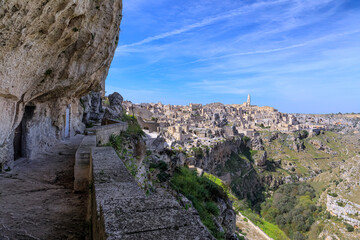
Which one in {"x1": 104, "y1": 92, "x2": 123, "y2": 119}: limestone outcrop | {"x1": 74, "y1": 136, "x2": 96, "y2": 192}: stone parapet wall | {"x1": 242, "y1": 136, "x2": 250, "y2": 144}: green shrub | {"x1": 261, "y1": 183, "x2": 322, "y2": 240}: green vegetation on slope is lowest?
{"x1": 261, "y1": 183, "x2": 322, "y2": 240}: green vegetation on slope

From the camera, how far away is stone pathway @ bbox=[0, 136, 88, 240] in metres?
2.71

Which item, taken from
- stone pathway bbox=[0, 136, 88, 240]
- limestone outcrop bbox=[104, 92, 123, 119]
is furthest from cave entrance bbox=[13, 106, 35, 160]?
limestone outcrop bbox=[104, 92, 123, 119]

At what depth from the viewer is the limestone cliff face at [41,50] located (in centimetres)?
319

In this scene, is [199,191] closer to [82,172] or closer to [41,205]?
[82,172]

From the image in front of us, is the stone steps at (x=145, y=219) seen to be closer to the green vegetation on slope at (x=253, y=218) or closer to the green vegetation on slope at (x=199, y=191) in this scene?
the green vegetation on slope at (x=199, y=191)

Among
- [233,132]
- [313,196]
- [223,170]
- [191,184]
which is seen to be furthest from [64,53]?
[233,132]

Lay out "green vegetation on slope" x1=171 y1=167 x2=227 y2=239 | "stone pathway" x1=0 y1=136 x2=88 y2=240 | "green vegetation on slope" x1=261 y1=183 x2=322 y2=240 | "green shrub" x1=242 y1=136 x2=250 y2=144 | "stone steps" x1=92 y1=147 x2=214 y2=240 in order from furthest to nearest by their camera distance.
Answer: "green shrub" x1=242 y1=136 x2=250 y2=144
"green vegetation on slope" x1=261 y1=183 x2=322 y2=240
"green vegetation on slope" x1=171 y1=167 x2=227 y2=239
"stone pathway" x1=0 y1=136 x2=88 y2=240
"stone steps" x1=92 y1=147 x2=214 y2=240

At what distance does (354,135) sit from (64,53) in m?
110

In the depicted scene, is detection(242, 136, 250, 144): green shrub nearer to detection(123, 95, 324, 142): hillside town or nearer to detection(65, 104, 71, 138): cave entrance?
detection(123, 95, 324, 142): hillside town

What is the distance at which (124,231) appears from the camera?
4.99 feet

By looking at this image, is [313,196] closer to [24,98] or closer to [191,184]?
[191,184]

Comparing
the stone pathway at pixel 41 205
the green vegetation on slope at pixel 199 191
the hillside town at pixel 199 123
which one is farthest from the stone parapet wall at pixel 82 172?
the hillside town at pixel 199 123

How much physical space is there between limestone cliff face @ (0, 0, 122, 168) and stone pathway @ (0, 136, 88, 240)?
2.55 feet

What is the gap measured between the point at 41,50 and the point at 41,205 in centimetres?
259
